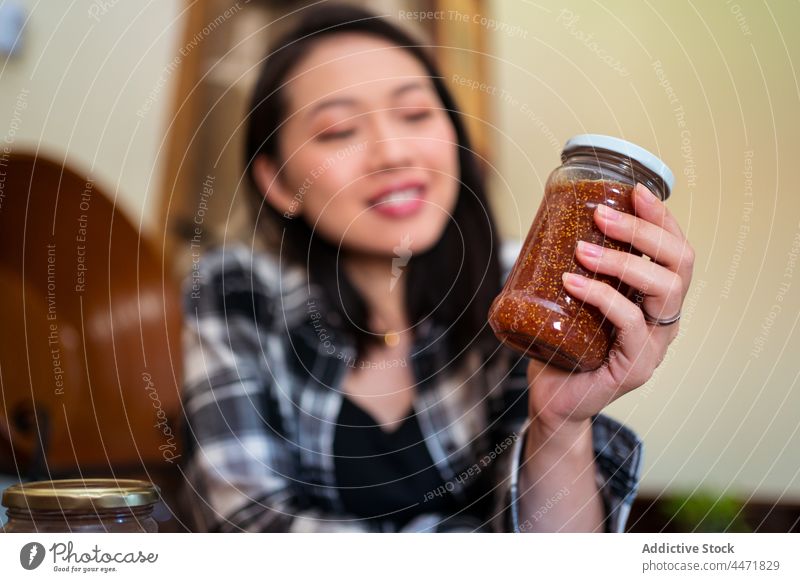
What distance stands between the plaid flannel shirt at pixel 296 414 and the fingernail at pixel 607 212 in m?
0.15

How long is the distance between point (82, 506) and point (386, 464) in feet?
0.69

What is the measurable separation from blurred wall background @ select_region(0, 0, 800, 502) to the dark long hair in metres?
0.07

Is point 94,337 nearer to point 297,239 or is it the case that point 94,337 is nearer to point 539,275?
point 297,239

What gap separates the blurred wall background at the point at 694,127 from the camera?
48cm

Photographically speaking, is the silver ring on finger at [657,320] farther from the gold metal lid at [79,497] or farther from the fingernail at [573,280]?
the gold metal lid at [79,497]

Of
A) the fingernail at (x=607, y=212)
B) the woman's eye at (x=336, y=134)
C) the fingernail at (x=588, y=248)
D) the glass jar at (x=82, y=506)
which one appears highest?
the woman's eye at (x=336, y=134)

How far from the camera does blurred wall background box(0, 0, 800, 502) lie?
0.48 metres

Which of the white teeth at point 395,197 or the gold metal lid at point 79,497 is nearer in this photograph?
the gold metal lid at point 79,497

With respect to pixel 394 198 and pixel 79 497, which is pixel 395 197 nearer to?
pixel 394 198

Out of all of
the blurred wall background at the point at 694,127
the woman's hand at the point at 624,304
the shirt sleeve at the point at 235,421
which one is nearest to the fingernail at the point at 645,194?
the woman's hand at the point at 624,304

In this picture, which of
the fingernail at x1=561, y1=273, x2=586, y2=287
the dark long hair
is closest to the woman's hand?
the fingernail at x1=561, y1=273, x2=586, y2=287

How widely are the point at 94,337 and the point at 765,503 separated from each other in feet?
1.44

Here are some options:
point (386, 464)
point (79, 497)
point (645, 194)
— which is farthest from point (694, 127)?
→ point (79, 497)

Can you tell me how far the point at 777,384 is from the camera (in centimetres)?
49
